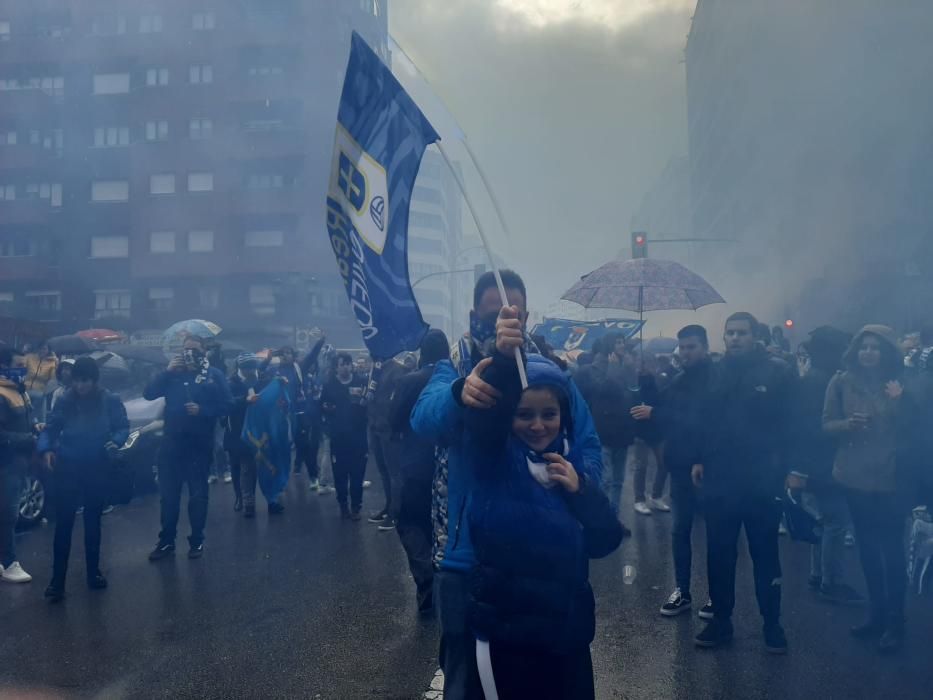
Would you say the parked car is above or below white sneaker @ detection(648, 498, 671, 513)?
above

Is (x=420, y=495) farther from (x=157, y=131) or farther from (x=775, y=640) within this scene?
(x=157, y=131)

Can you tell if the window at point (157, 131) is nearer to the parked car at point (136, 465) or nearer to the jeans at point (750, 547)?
the parked car at point (136, 465)

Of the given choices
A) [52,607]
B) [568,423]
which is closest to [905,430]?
[568,423]

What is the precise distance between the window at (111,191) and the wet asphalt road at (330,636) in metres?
39.3

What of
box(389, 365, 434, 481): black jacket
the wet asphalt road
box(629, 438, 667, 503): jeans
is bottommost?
the wet asphalt road

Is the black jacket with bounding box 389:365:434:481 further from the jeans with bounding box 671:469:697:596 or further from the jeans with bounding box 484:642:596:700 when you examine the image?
the jeans with bounding box 484:642:596:700

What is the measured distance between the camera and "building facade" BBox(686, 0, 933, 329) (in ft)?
85.0

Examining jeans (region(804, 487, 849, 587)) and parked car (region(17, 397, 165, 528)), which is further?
parked car (region(17, 397, 165, 528))

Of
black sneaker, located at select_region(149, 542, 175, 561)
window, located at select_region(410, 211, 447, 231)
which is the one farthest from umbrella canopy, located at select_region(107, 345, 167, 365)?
window, located at select_region(410, 211, 447, 231)

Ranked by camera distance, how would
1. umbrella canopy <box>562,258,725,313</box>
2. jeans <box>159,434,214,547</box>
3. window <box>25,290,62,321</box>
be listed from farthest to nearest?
window <box>25,290,62,321</box>
umbrella canopy <box>562,258,725,313</box>
jeans <box>159,434,214,547</box>

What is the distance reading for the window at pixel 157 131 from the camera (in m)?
42.7

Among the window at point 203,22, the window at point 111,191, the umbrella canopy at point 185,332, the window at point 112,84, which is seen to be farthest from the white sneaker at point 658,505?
the window at point 112,84

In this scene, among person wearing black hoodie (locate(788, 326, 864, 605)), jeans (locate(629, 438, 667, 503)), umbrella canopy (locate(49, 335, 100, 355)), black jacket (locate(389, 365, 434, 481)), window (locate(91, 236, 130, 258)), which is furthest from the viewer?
window (locate(91, 236, 130, 258))

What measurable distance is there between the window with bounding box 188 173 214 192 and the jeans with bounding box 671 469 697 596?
40.6m
